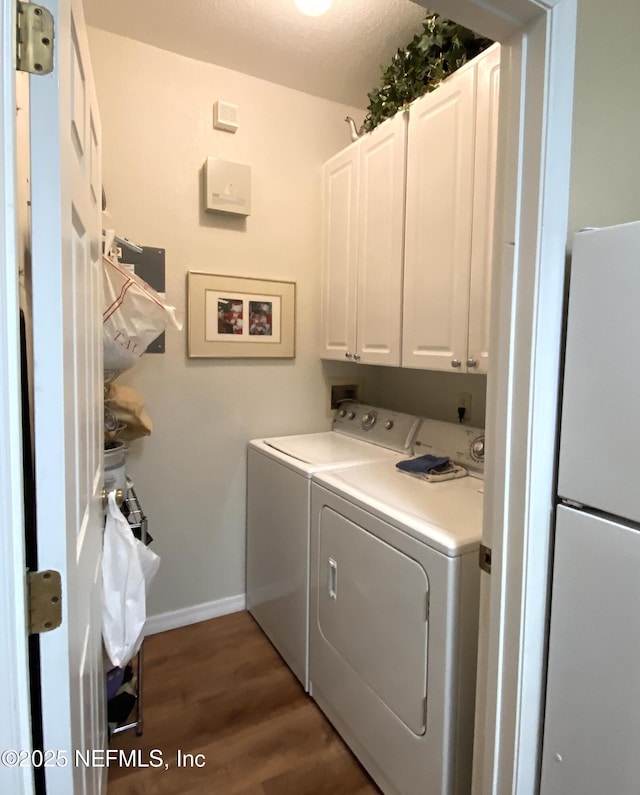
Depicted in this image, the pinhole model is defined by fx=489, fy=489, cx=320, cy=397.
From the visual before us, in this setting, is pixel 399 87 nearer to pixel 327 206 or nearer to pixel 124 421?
A: pixel 327 206

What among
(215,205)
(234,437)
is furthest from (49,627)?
(215,205)

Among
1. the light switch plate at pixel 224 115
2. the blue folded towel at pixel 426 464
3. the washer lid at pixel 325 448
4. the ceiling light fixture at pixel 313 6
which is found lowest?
the washer lid at pixel 325 448

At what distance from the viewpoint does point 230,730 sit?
1.84 m

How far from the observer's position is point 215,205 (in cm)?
231

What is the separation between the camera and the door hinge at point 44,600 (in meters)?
0.68

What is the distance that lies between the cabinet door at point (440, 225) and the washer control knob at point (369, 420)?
556 mm

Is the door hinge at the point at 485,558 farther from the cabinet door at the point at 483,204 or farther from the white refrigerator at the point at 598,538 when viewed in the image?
the cabinet door at the point at 483,204

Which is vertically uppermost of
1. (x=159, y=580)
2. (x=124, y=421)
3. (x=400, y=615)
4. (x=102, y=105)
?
(x=102, y=105)

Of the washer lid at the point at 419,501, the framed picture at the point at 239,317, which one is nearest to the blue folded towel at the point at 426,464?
the washer lid at the point at 419,501

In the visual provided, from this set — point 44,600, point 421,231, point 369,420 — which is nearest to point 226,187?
point 421,231

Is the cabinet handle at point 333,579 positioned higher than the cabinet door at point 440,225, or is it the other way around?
the cabinet door at point 440,225

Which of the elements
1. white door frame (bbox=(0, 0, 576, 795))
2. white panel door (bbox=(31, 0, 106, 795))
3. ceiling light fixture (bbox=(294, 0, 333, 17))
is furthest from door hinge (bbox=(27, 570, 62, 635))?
ceiling light fixture (bbox=(294, 0, 333, 17))

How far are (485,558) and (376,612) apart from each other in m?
0.52

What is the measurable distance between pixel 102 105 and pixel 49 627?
2198mm
